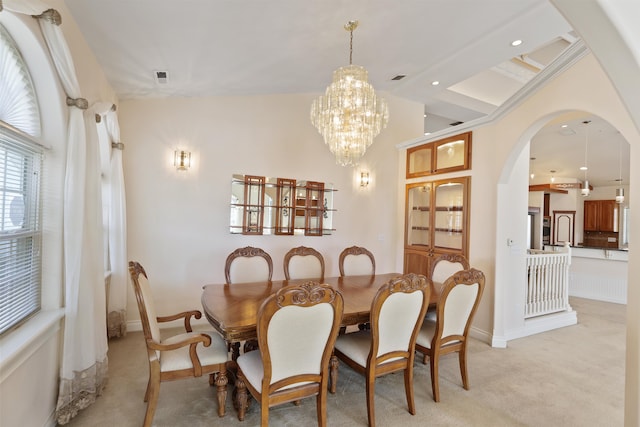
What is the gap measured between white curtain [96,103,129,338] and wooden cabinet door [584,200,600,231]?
39.3ft

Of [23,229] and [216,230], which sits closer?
[23,229]

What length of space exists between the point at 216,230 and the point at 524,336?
4.13 m

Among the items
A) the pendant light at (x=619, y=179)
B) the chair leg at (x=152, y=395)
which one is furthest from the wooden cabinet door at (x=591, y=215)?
the chair leg at (x=152, y=395)

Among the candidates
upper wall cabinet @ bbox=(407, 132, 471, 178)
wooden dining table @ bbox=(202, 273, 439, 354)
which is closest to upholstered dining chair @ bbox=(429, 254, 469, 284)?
wooden dining table @ bbox=(202, 273, 439, 354)

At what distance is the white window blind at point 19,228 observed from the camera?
1667 mm

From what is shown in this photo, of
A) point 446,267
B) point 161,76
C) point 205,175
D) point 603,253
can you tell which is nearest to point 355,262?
point 446,267

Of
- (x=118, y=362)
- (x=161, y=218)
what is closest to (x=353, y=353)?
(x=118, y=362)

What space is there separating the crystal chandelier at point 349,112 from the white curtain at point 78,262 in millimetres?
1952

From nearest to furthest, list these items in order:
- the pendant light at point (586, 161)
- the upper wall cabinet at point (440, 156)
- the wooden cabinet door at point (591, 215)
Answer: the upper wall cabinet at point (440, 156) → the pendant light at point (586, 161) → the wooden cabinet door at point (591, 215)

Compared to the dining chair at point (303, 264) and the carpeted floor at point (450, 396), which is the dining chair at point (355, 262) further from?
the carpeted floor at point (450, 396)

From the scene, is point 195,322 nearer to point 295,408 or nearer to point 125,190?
point 125,190

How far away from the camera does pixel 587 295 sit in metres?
5.86

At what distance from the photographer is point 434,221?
4387 mm

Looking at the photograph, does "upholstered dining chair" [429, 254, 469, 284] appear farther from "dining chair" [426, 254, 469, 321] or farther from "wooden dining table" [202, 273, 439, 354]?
"wooden dining table" [202, 273, 439, 354]
